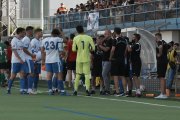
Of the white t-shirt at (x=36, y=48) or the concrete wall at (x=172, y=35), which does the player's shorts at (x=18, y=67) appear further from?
the concrete wall at (x=172, y=35)

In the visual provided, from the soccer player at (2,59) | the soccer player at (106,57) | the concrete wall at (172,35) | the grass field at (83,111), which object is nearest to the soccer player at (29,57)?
the soccer player at (106,57)

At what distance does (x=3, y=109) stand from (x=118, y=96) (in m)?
6.83

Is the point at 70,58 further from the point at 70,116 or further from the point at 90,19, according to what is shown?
the point at 70,116

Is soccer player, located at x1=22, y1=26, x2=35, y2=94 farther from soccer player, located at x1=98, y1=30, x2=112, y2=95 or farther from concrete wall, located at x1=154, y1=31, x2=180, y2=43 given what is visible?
concrete wall, located at x1=154, y1=31, x2=180, y2=43

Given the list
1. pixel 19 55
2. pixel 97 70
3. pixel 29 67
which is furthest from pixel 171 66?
pixel 19 55

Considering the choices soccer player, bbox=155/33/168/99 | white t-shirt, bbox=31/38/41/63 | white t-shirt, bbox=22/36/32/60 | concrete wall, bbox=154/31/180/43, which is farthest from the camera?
concrete wall, bbox=154/31/180/43

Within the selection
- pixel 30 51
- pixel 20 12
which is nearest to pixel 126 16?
pixel 30 51

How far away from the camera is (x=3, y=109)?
46.5 ft

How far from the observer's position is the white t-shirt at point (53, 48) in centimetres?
2045

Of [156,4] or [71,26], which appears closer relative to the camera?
[156,4]

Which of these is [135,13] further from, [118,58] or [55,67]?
[55,67]

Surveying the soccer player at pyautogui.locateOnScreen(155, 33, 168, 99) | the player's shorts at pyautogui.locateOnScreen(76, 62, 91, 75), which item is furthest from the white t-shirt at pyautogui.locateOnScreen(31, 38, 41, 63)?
the soccer player at pyautogui.locateOnScreen(155, 33, 168, 99)

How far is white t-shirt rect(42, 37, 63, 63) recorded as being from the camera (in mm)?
20453

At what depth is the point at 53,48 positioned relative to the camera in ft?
67.2
